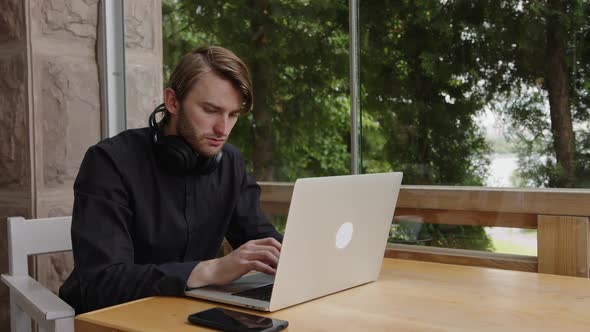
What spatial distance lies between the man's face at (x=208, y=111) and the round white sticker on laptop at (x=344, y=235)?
0.51m

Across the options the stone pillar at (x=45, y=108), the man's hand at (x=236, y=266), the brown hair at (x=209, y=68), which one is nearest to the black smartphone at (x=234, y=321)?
the man's hand at (x=236, y=266)

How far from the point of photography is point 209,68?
1685 mm

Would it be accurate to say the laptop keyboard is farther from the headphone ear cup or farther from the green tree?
the green tree

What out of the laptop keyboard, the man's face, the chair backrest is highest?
the man's face

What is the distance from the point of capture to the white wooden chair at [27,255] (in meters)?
1.52

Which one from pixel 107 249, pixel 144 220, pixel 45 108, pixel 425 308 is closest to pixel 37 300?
pixel 107 249

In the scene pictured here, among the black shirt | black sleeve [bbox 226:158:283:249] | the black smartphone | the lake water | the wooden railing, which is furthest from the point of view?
black sleeve [bbox 226:158:283:249]

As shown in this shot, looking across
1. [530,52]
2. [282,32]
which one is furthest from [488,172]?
[282,32]

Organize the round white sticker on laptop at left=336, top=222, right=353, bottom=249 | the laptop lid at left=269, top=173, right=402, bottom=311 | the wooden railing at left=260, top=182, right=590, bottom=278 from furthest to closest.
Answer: the wooden railing at left=260, top=182, right=590, bottom=278
the round white sticker on laptop at left=336, top=222, right=353, bottom=249
the laptop lid at left=269, top=173, right=402, bottom=311

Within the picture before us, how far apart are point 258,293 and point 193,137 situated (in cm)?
55

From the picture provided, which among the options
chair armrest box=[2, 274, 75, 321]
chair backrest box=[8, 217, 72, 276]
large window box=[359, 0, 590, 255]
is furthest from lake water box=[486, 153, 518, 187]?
chair backrest box=[8, 217, 72, 276]

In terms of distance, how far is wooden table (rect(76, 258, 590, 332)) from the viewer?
1.10 m

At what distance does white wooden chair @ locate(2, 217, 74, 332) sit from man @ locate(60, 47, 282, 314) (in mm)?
103

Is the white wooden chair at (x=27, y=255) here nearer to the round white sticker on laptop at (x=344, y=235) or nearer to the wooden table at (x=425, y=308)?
the wooden table at (x=425, y=308)
